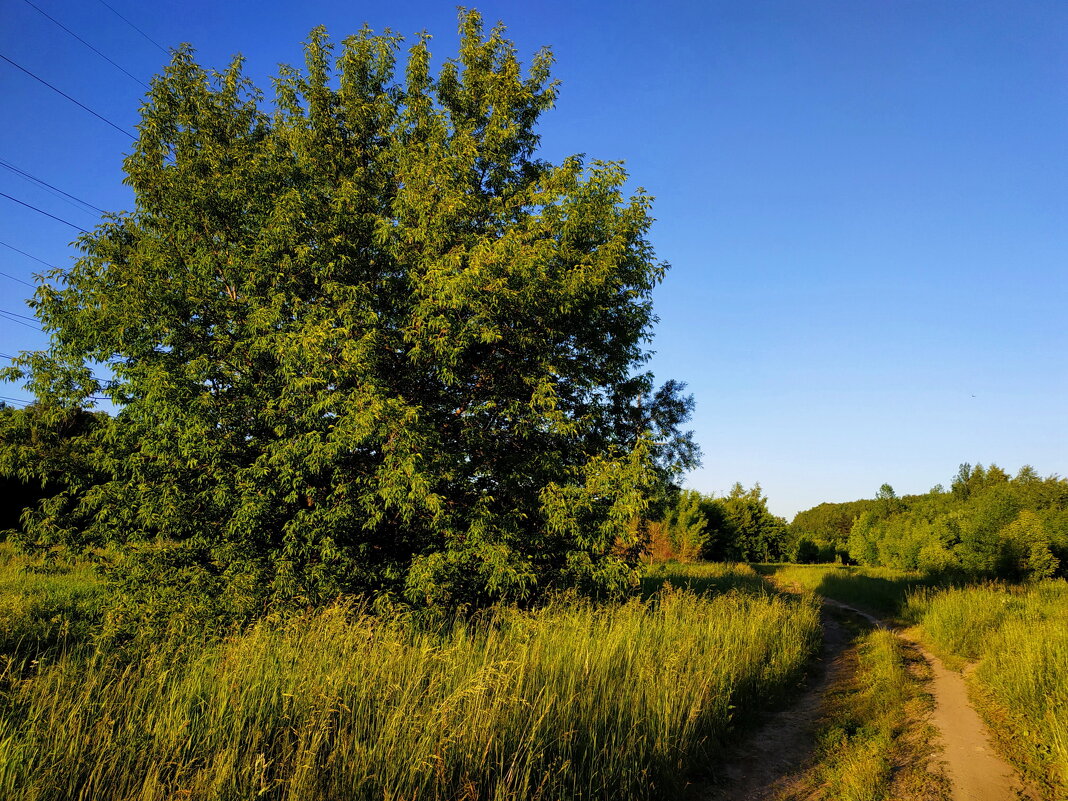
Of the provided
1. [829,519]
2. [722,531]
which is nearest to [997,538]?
[722,531]

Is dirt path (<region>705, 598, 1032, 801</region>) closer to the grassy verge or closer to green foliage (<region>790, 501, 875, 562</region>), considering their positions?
the grassy verge

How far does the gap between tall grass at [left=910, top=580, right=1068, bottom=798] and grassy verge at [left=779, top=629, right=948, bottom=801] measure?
0.89 m

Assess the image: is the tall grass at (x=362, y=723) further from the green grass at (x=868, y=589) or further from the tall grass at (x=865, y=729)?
the green grass at (x=868, y=589)

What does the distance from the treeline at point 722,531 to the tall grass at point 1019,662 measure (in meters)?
13.5

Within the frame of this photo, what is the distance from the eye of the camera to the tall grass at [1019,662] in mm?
5672

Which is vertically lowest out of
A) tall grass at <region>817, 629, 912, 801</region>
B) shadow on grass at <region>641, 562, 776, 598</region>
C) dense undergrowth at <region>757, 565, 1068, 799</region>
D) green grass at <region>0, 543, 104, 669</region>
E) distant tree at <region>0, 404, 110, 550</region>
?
green grass at <region>0, 543, 104, 669</region>

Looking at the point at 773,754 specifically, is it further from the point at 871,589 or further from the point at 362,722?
the point at 871,589

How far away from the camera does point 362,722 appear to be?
3984 mm

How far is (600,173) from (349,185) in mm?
5310

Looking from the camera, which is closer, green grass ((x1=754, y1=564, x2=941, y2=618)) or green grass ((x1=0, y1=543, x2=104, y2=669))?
green grass ((x1=0, y1=543, x2=104, y2=669))

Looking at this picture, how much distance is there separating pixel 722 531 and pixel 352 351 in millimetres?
55370

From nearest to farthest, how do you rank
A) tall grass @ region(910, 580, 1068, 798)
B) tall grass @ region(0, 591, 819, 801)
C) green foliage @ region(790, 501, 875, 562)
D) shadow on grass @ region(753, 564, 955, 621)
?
tall grass @ region(0, 591, 819, 801), tall grass @ region(910, 580, 1068, 798), shadow on grass @ region(753, 564, 955, 621), green foliage @ region(790, 501, 875, 562)

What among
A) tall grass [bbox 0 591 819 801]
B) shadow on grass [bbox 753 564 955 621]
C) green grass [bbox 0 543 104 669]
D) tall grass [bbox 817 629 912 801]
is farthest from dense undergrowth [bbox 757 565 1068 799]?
green grass [bbox 0 543 104 669]

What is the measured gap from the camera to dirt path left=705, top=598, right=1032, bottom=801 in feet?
16.8
